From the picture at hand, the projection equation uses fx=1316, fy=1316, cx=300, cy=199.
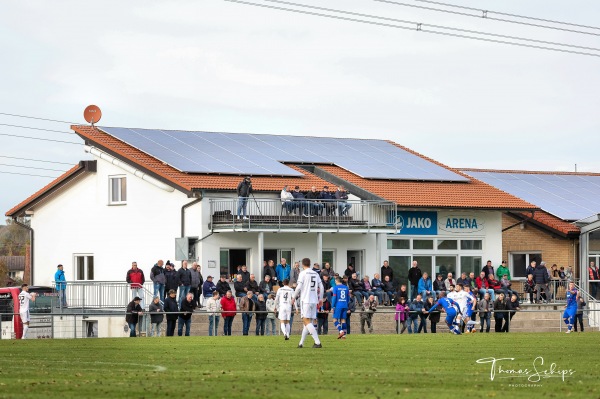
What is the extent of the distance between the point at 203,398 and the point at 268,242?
30948mm

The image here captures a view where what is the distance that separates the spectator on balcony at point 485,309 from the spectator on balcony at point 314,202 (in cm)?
645

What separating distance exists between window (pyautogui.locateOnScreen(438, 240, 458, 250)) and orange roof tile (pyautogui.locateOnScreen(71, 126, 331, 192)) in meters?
5.52

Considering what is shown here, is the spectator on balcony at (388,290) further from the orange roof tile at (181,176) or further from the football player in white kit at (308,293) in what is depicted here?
the football player in white kit at (308,293)

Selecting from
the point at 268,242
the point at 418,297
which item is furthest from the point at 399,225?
the point at 418,297

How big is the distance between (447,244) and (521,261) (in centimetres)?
490

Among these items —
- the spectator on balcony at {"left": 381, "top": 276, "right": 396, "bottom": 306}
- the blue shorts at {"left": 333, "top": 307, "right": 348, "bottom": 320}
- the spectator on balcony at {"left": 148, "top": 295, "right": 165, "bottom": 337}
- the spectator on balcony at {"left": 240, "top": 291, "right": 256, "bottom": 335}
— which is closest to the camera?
the blue shorts at {"left": 333, "top": 307, "right": 348, "bottom": 320}

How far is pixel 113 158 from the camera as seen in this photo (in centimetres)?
4806

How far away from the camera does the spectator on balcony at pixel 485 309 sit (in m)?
39.6

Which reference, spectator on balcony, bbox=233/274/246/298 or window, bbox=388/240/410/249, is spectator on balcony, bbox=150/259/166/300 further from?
window, bbox=388/240/410/249

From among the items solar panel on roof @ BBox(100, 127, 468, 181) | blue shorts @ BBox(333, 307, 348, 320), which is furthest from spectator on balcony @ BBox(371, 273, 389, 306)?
blue shorts @ BBox(333, 307, 348, 320)

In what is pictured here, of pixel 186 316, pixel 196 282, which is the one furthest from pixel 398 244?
pixel 186 316

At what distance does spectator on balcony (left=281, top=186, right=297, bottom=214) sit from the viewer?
4519 cm

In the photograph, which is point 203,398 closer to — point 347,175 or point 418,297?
point 418,297

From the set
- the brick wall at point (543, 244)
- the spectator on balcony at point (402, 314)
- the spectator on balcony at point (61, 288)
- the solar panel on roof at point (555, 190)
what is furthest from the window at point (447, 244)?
the spectator on balcony at point (61, 288)
